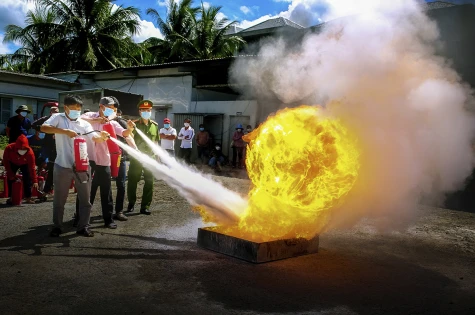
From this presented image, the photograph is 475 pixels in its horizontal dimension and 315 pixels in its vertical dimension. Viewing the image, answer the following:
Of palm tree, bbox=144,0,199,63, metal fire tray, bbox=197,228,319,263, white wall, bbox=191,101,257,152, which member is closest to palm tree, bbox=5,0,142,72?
palm tree, bbox=144,0,199,63

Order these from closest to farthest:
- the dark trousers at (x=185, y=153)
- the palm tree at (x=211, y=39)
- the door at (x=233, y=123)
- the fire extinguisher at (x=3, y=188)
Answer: the fire extinguisher at (x=3, y=188)
the dark trousers at (x=185, y=153)
the door at (x=233, y=123)
the palm tree at (x=211, y=39)

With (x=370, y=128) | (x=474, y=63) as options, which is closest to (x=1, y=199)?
(x=370, y=128)

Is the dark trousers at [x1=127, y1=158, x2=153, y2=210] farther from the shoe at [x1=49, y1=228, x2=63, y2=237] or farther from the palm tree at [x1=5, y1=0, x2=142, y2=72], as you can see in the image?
the palm tree at [x1=5, y1=0, x2=142, y2=72]

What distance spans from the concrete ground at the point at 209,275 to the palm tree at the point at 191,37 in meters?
21.5

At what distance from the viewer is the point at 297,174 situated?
17.9 feet

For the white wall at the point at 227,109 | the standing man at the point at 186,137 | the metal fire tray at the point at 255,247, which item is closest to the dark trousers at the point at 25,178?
the metal fire tray at the point at 255,247

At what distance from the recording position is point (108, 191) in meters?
6.58

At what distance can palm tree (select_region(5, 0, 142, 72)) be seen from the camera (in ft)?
98.3

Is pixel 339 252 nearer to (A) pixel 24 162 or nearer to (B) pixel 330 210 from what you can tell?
(B) pixel 330 210

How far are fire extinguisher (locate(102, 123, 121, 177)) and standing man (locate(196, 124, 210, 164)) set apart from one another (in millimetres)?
11914

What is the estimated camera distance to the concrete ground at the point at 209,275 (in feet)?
12.7

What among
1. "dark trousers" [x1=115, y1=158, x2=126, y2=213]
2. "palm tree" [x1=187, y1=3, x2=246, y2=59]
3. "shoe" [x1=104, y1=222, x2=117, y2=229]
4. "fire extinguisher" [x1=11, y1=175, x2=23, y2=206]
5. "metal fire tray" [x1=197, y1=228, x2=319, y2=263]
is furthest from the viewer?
"palm tree" [x1=187, y1=3, x2=246, y2=59]

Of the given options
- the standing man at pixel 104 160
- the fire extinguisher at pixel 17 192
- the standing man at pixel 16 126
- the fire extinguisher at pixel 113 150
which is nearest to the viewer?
the standing man at pixel 104 160

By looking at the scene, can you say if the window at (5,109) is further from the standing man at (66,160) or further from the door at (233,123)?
the standing man at (66,160)
